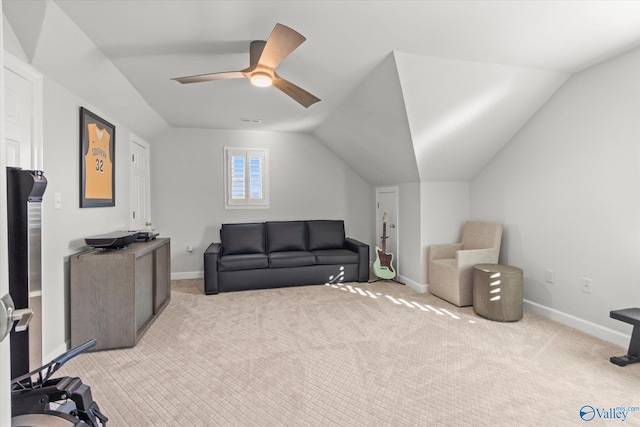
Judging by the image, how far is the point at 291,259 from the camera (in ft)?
14.9

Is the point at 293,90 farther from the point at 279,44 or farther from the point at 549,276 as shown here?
the point at 549,276

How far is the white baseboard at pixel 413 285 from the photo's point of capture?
4.20m

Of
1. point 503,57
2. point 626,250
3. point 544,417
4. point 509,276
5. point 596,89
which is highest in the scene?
point 503,57

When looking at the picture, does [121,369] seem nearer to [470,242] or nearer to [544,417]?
[544,417]

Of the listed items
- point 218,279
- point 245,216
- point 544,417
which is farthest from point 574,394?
point 245,216

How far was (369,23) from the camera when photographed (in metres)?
2.24

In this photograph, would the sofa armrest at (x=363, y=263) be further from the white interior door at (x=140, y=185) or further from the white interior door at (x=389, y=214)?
the white interior door at (x=140, y=185)

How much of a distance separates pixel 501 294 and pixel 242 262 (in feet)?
10.2

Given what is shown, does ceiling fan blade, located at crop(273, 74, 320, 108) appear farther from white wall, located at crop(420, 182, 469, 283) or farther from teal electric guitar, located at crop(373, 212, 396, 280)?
teal electric guitar, located at crop(373, 212, 396, 280)

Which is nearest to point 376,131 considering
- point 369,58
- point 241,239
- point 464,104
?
point 464,104

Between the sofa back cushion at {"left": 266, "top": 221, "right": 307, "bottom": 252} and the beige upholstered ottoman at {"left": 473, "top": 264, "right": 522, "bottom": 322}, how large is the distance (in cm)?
266

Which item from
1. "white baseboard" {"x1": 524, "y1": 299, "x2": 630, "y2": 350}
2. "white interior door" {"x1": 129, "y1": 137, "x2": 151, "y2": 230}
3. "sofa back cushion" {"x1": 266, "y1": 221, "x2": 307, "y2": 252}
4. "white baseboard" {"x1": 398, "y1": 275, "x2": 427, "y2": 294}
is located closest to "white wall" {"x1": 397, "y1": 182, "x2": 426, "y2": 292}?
"white baseboard" {"x1": 398, "y1": 275, "x2": 427, "y2": 294}

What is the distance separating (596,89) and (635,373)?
2306mm

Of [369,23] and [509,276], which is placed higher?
[369,23]
